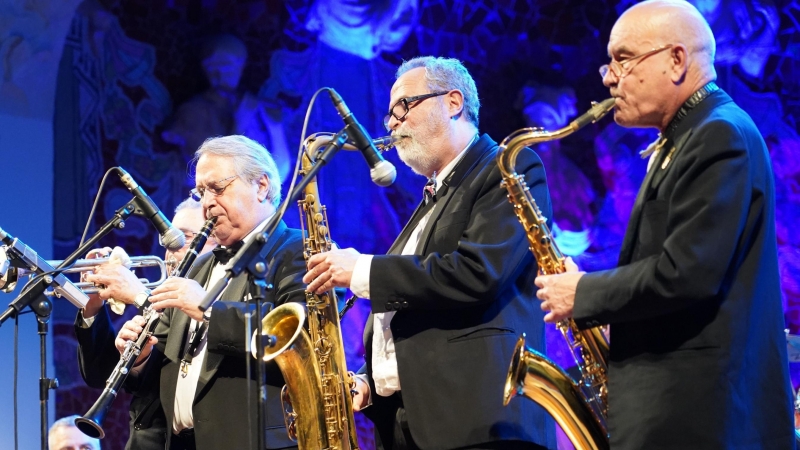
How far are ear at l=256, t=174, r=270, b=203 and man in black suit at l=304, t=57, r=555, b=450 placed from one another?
0.88 metres

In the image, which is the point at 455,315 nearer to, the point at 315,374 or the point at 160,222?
the point at 315,374

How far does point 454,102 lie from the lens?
3.44 metres

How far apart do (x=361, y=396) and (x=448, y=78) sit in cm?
130

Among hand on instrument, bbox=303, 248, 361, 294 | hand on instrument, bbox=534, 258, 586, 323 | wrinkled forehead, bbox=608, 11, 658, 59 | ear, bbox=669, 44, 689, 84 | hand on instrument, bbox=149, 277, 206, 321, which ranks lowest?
hand on instrument, bbox=534, 258, 586, 323

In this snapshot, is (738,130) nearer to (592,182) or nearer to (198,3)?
(592,182)

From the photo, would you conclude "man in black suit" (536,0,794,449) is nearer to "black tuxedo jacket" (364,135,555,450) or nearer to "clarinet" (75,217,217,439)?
"black tuxedo jacket" (364,135,555,450)

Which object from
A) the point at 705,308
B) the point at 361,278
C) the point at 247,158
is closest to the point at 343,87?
the point at 247,158

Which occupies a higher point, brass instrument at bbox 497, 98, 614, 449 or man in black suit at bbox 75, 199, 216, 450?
man in black suit at bbox 75, 199, 216, 450

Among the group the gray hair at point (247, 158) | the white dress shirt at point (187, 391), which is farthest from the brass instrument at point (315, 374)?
the gray hair at point (247, 158)

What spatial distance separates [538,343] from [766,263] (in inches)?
38.1

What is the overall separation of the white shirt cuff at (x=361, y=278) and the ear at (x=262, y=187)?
106 centimetres

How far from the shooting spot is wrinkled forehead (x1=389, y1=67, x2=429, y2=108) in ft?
11.2

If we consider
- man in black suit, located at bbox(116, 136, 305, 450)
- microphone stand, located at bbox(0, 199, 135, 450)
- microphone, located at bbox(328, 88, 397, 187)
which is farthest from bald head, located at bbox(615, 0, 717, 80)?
microphone stand, located at bbox(0, 199, 135, 450)

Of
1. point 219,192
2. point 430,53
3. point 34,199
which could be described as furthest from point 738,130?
point 34,199
